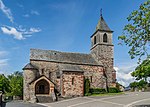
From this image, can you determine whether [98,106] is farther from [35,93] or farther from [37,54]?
[37,54]

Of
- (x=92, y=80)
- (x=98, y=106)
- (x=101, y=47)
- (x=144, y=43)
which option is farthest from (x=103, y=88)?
(x=144, y=43)

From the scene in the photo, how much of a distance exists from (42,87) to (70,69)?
6.14m

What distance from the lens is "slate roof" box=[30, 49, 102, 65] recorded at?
40.4 m

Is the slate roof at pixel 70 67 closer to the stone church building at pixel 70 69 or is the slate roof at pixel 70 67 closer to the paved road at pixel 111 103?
the stone church building at pixel 70 69

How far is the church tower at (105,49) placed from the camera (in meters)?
44.8

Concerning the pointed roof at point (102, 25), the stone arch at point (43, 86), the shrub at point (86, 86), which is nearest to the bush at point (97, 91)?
the shrub at point (86, 86)

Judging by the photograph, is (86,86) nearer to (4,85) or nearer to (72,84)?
(72,84)

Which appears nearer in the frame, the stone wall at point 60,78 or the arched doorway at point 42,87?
the stone wall at point 60,78

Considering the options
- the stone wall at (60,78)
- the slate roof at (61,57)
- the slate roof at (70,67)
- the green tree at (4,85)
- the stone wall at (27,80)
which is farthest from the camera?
the green tree at (4,85)

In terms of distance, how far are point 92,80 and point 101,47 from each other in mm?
7484

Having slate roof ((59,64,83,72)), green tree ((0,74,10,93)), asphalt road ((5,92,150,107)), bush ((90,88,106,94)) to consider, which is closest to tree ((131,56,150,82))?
asphalt road ((5,92,150,107))

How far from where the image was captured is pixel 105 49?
45.6 m

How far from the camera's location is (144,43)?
1752 centimetres

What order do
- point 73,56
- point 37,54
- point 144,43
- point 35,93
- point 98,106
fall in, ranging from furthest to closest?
1. point 73,56
2. point 37,54
3. point 35,93
4. point 98,106
5. point 144,43
